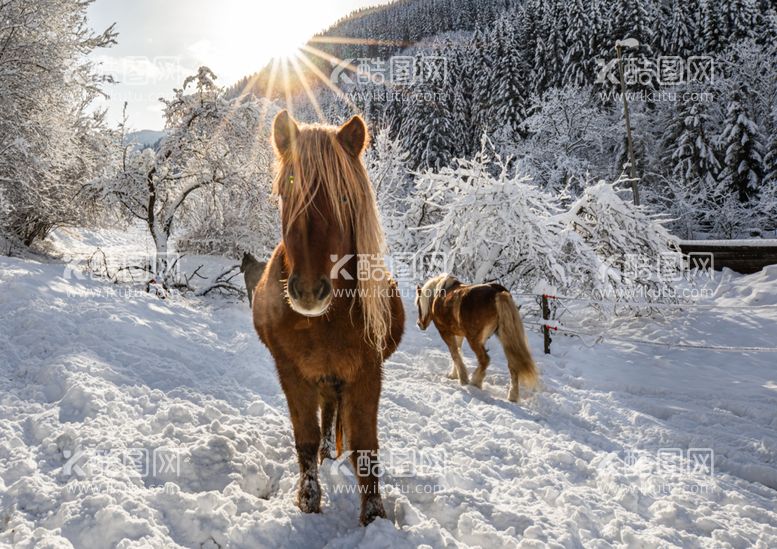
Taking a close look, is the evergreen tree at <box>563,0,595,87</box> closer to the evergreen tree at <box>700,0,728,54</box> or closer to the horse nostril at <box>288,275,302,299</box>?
the evergreen tree at <box>700,0,728,54</box>

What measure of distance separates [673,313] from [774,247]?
584 centimetres

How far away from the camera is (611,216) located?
10.4 m

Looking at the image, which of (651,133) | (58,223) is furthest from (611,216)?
(651,133)

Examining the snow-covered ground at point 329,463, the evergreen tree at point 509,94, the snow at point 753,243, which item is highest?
the evergreen tree at point 509,94

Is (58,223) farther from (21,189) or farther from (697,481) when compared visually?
(697,481)

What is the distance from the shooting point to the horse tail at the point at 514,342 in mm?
5512

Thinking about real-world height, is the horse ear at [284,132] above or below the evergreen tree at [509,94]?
below

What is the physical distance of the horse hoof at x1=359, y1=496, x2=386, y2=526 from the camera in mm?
2446

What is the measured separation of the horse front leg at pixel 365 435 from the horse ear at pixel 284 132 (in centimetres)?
132

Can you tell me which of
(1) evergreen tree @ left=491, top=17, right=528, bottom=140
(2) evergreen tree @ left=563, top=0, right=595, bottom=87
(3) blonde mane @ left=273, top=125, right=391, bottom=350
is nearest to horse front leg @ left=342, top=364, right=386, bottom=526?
(3) blonde mane @ left=273, top=125, right=391, bottom=350

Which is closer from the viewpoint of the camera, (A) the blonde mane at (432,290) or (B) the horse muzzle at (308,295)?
(B) the horse muzzle at (308,295)

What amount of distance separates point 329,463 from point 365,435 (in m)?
0.86

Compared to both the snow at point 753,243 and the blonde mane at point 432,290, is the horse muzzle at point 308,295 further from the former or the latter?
the snow at point 753,243

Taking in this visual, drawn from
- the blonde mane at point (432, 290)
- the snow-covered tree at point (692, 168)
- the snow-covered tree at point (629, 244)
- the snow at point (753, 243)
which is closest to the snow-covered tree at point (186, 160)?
the blonde mane at point (432, 290)
